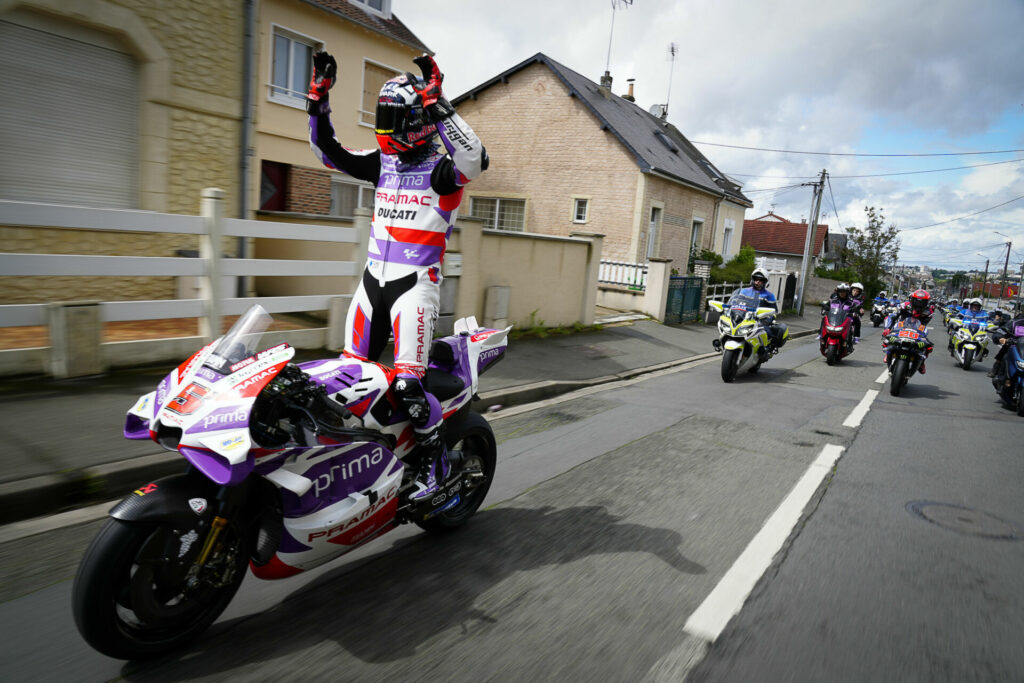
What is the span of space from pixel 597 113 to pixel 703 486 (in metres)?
20.1

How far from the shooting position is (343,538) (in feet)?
9.33

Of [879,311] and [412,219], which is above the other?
[412,219]

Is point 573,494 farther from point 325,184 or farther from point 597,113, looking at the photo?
point 597,113

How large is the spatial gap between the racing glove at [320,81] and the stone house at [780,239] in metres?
52.3

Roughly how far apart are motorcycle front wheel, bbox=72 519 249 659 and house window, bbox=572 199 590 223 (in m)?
22.3

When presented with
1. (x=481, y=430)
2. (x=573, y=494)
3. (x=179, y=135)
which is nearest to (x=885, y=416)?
(x=573, y=494)

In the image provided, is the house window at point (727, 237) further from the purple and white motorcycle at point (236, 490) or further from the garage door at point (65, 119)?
the purple and white motorcycle at point (236, 490)

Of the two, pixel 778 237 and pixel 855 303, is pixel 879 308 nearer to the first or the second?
pixel 855 303

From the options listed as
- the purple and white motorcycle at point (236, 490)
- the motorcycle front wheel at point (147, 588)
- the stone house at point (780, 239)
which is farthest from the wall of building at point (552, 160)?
the stone house at point (780, 239)

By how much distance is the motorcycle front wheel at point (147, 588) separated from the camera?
7.32 feet

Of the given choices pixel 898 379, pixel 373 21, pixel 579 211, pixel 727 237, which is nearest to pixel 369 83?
pixel 373 21

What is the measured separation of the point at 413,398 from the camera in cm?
325

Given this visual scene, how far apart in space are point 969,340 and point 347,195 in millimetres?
16392

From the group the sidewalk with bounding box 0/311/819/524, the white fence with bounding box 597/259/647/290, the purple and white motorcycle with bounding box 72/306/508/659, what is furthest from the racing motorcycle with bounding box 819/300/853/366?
the purple and white motorcycle with bounding box 72/306/508/659
